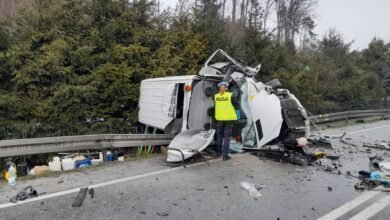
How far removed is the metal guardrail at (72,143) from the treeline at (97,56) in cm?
184

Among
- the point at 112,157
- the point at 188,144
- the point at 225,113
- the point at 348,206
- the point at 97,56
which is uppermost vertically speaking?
the point at 97,56

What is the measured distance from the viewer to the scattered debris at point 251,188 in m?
4.32

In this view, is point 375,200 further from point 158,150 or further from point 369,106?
point 369,106

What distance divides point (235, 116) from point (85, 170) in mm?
3309

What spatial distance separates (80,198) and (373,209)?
398 cm

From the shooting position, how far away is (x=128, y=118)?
1026cm

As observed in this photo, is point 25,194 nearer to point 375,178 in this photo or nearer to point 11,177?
point 11,177

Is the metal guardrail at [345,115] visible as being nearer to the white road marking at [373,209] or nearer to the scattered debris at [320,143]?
the scattered debris at [320,143]

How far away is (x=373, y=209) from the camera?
384 cm

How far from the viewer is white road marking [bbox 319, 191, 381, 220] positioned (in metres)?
3.59

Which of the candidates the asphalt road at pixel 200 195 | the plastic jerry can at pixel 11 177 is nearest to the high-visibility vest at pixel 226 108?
the asphalt road at pixel 200 195

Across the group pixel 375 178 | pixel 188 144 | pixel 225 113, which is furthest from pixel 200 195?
pixel 375 178

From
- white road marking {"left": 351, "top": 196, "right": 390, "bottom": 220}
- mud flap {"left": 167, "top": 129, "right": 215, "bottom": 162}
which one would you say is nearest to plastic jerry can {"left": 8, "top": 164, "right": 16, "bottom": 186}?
mud flap {"left": 167, "top": 129, "right": 215, "bottom": 162}

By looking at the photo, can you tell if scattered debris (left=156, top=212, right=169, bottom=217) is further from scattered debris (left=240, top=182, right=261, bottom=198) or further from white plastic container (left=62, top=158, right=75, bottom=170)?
white plastic container (left=62, top=158, right=75, bottom=170)
